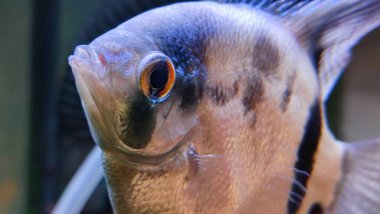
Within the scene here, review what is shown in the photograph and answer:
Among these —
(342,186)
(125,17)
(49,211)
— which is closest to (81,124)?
(125,17)

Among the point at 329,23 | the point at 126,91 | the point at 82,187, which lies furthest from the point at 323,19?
the point at 82,187

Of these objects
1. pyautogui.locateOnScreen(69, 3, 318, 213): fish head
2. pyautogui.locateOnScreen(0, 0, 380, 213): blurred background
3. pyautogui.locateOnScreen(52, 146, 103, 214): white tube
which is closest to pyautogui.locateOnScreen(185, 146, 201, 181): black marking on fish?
pyautogui.locateOnScreen(69, 3, 318, 213): fish head

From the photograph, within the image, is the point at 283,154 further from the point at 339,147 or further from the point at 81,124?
the point at 81,124

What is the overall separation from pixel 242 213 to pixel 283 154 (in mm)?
75

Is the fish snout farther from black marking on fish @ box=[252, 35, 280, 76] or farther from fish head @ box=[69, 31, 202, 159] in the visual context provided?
black marking on fish @ box=[252, 35, 280, 76]

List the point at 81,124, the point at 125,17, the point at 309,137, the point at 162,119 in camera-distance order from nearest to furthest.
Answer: the point at 162,119, the point at 309,137, the point at 125,17, the point at 81,124

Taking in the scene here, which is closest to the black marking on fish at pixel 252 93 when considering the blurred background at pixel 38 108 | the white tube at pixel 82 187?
the white tube at pixel 82 187

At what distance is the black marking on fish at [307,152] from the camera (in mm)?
510

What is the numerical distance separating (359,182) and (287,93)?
14cm

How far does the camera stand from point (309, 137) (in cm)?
53

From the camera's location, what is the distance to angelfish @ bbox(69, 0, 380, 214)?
40cm

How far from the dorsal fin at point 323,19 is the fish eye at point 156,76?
5.8 inches

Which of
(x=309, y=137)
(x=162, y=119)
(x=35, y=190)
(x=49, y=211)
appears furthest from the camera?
(x=35, y=190)

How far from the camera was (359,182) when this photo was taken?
22.1 inches
